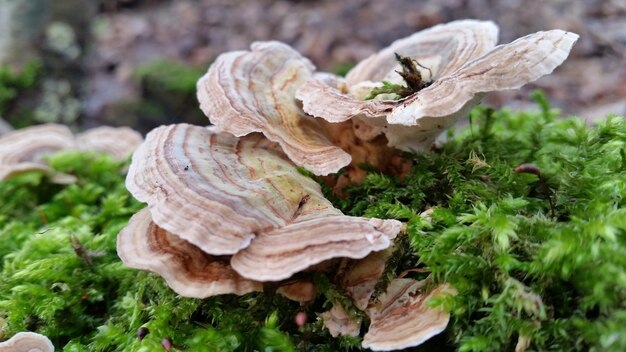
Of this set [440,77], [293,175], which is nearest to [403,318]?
[293,175]

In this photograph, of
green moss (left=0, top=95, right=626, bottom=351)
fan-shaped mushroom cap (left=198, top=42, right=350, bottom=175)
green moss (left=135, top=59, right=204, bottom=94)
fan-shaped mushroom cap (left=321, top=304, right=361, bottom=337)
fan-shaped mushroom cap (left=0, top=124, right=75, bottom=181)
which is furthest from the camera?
green moss (left=135, top=59, right=204, bottom=94)

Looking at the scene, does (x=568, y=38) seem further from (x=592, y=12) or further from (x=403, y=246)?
(x=592, y=12)

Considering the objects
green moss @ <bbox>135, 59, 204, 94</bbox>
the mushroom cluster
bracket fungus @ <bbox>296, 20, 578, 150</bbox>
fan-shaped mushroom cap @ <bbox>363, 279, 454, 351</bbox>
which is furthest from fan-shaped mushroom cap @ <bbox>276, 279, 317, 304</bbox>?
green moss @ <bbox>135, 59, 204, 94</bbox>

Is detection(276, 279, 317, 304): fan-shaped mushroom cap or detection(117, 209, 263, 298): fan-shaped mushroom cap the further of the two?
→ detection(276, 279, 317, 304): fan-shaped mushroom cap

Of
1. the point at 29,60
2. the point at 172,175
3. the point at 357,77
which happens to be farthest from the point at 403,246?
the point at 29,60

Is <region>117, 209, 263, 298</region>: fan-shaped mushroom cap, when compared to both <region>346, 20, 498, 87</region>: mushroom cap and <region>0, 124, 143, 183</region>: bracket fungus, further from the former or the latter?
<region>0, 124, 143, 183</region>: bracket fungus

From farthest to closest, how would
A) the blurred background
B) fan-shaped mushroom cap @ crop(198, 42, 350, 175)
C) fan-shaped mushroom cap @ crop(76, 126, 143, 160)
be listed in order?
the blurred background → fan-shaped mushroom cap @ crop(76, 126, 143, 160) → fan-shaped mushroom cap @ crop(198, 42, 350, 175)
